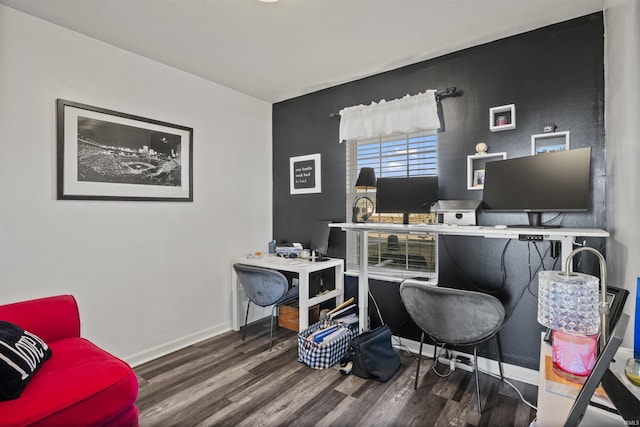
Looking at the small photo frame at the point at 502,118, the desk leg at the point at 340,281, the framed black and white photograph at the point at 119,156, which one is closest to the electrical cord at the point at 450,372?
the desk leg at the point at 340,281

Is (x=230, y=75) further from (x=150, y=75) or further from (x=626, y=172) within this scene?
(x=626, y=172)

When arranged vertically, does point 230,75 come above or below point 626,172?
above

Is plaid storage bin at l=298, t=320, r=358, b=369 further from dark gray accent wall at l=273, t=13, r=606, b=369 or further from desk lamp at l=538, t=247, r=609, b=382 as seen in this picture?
desk lamp at l=538, t=247, r=609, b=382

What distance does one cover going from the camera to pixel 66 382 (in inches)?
59.4

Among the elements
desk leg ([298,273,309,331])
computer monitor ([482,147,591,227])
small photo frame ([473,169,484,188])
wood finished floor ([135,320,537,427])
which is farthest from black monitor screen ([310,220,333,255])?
computer monitor ([482,147,591,227])

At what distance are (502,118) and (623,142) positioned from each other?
81 centimetres

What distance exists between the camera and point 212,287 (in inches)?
127

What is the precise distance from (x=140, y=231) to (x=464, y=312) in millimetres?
2494

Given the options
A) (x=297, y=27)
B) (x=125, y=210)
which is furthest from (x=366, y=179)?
A: (x=125, y=210)

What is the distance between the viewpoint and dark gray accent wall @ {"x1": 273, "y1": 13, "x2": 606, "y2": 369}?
2111 mm

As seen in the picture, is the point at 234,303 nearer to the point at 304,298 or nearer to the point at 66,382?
the point at 304,298

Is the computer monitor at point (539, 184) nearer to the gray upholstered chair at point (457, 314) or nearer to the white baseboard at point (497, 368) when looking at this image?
the gray upholstered chair at point (457, 314)

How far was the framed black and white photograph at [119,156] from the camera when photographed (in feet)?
7.49

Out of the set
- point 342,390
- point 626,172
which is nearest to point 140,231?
point 342,390
